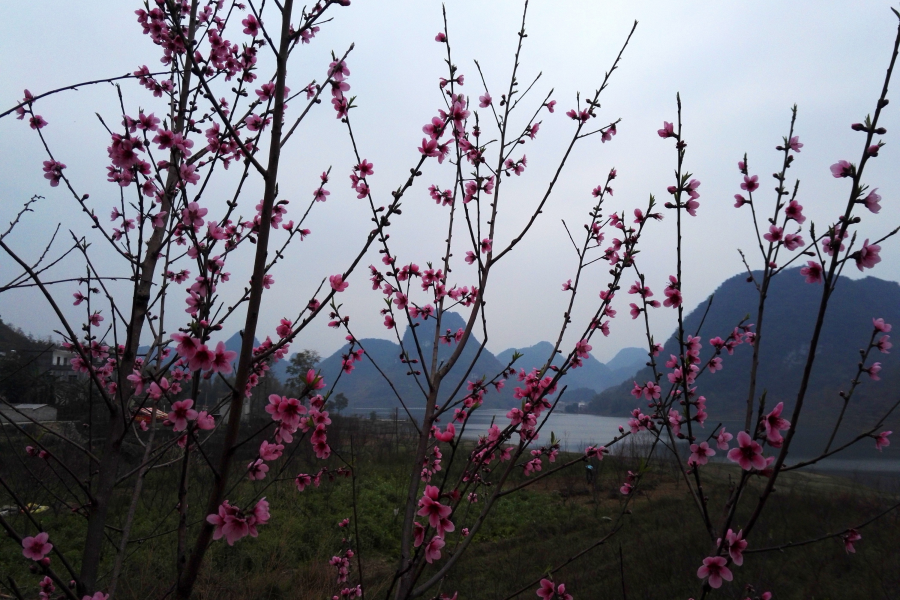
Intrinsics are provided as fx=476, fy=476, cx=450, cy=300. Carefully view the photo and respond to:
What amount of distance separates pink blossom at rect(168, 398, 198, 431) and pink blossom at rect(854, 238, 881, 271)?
2021 millimetres

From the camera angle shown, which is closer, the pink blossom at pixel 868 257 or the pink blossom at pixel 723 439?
the pink blossom at pixel 868 257

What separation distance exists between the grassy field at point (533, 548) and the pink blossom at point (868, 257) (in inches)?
86.6

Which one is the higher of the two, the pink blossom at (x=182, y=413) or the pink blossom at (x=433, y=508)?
the pink blossom at (x=182, y=413)

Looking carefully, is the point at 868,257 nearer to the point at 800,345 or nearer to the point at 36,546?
the point at 36,546

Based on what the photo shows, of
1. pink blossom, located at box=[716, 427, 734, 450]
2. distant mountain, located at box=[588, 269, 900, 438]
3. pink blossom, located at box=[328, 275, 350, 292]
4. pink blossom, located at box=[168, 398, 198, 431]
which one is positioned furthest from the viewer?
distant mountain, located at box=[588, 269, 900, 438]

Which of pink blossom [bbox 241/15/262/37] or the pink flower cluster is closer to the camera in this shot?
the pink flower cluster

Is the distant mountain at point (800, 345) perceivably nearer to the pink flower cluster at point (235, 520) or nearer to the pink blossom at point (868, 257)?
the pink blossom at point (868, 257)

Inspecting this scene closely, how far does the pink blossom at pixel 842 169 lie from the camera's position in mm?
1352

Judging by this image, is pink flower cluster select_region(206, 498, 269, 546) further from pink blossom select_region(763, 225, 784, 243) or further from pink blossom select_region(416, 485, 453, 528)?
pink blossom select_region(763, 225, 784, 243)

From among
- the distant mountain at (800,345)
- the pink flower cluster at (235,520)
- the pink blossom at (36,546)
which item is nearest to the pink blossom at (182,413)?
the pink flower cluster at (235,520)

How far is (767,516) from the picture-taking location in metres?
8.02

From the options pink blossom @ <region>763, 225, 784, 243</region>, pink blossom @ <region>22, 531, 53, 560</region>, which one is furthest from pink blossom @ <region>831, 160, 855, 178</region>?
pink blossom @ <region>22, 531, 53, 560</region>

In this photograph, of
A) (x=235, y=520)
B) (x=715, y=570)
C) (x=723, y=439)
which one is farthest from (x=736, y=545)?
(x=235, y=520)

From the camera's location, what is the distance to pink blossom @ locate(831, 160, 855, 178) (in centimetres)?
135
